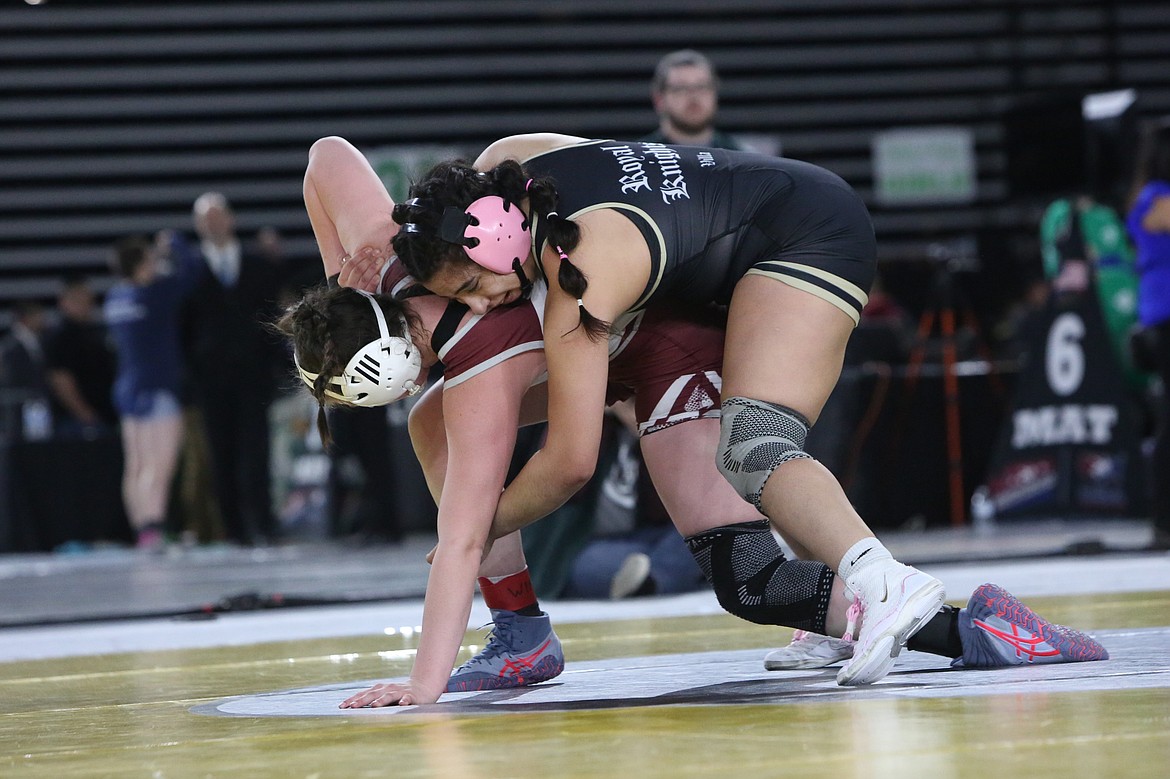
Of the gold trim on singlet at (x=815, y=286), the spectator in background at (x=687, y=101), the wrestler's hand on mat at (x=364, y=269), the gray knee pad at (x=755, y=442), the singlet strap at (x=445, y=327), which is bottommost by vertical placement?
the gray knee pad at (x=755, y=442)

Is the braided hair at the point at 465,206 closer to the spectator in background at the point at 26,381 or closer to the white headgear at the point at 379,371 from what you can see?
the white headgear at the point at 379,371

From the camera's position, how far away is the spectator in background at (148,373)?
8898 millimetres

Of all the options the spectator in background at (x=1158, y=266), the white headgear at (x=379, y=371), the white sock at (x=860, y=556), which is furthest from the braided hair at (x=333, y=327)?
the spectator in background at (x=1158, y=266)

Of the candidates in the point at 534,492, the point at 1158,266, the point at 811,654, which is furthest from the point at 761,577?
the point at 1158,266

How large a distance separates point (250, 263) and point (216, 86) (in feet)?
13.9

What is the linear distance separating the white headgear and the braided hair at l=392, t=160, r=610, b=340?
0.36 feet

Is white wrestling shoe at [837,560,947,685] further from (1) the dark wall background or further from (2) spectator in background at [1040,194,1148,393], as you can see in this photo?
(1) the dark wall background

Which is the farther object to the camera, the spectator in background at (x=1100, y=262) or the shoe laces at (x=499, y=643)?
the spectator in background at (x=1100, y=262)

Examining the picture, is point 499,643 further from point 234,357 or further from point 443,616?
point 234,357

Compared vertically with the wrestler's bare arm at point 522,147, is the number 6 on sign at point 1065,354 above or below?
below

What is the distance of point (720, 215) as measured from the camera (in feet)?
9.12

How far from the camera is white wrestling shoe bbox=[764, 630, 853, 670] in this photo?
2877 millimetres

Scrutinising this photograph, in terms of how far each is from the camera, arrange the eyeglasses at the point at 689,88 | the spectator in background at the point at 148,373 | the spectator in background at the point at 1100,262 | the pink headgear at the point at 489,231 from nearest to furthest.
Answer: the pink headgear at the point at 489,231 → the eyeglasses at the point at 689,88 → the spectator in background at the point at 1100,262 → the spectator in background at the point at 148,373

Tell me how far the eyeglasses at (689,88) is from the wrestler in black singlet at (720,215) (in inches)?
113
